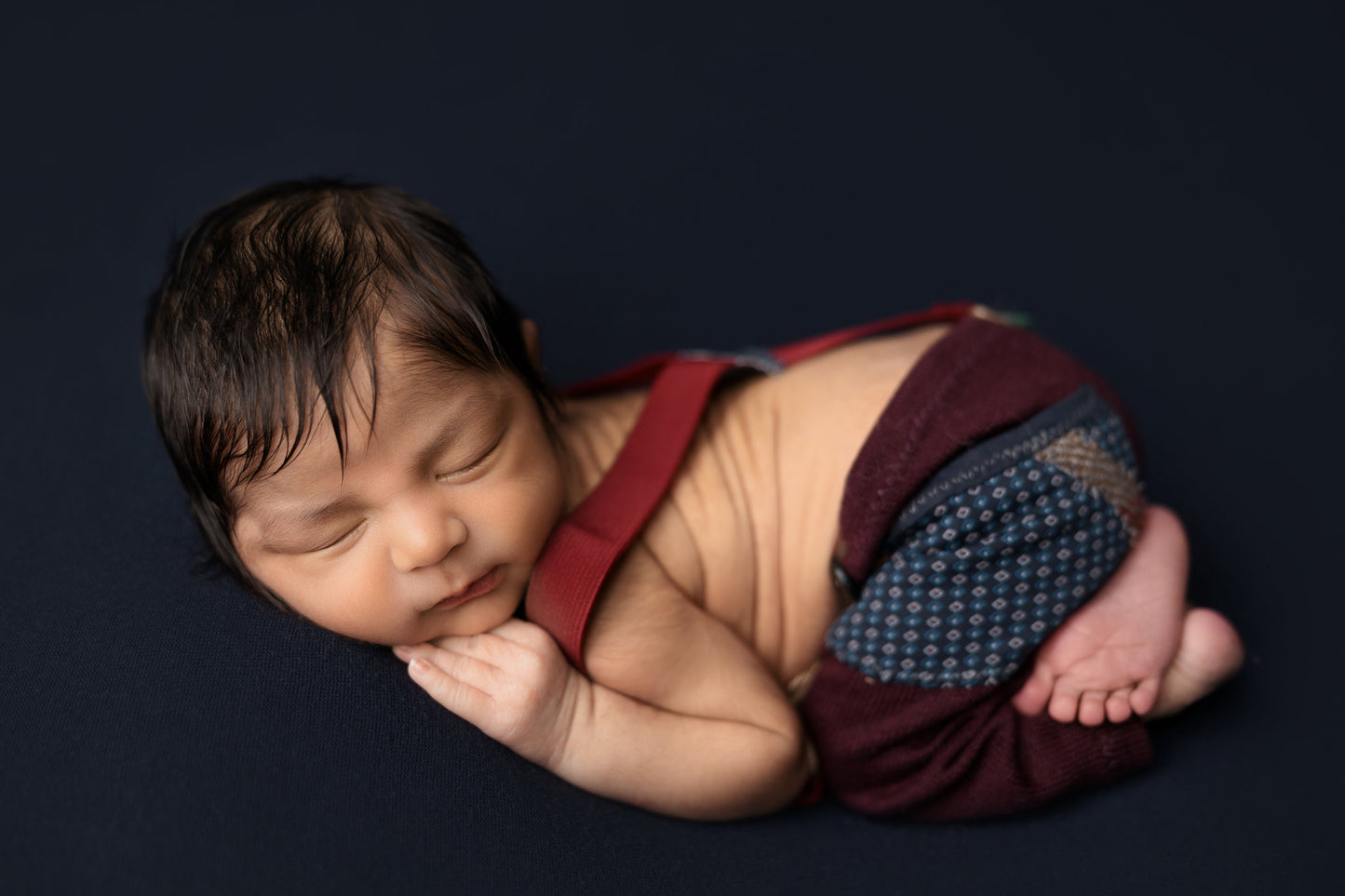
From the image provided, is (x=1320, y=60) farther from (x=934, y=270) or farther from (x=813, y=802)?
(x=813, y=802)

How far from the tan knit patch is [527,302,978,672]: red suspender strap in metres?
0.24

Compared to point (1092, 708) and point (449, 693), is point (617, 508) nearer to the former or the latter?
point (449, 693)

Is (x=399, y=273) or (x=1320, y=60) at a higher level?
(x=1320, y=60)

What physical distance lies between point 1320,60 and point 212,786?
1.55 m

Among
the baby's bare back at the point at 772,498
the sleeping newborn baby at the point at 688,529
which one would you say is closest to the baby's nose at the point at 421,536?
the sleeping newborn baby at the point at 688,529

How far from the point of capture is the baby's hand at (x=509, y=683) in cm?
93

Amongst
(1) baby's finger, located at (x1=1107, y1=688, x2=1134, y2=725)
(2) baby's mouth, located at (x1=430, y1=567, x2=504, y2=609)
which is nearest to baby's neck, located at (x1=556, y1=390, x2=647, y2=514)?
(2) baby's mouth, located at (x1=430, y1=567, x2=504, y2=609)

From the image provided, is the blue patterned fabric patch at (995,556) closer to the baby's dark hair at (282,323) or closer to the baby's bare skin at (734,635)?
the baby's bare skin at (734,635)

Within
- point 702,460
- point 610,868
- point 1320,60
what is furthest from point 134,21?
point 1320,60

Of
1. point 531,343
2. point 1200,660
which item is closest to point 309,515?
point 531,343

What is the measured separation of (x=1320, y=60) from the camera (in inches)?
59.7

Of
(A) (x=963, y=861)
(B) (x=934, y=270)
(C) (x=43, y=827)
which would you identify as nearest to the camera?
(C) (x=43, y=827)

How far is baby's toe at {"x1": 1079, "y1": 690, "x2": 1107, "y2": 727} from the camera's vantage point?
105cm

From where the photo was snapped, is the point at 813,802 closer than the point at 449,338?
No
